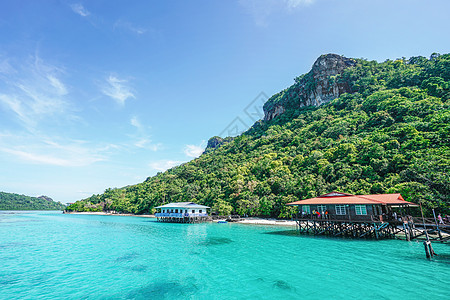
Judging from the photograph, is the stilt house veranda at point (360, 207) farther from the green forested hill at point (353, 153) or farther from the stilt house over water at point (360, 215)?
the green forested hill at point (353, 153)

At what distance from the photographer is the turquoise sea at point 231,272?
1229 cm

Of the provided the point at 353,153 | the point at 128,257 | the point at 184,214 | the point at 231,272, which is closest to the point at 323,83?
the point at 353,153

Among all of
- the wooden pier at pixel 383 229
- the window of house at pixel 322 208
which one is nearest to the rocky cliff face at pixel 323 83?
the wooden pier at pixel 383 229

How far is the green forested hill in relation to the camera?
35.6m

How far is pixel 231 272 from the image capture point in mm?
15977

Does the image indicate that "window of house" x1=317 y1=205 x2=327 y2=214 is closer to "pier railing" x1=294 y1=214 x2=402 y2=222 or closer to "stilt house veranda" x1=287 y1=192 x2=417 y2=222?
"stilt house veranda" x1=287 y1=192 x2=417 y2=222

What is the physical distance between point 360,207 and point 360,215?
1.02m

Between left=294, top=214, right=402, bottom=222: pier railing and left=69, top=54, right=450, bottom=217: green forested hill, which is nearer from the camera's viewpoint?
left=294, top=214, right=402, bottom=222: pier railing

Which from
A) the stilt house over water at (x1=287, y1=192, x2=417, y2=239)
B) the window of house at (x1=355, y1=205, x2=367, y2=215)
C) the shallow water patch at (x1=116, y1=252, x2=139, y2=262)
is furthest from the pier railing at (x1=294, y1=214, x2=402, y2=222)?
the shallow water patch at (x1=116, y1=252, x2=139, y2=262)

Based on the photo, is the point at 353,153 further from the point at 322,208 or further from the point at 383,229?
the point at 322,208

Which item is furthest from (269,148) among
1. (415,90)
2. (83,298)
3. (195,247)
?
(83,298)

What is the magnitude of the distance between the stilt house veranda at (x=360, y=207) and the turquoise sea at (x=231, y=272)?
3.43 meters

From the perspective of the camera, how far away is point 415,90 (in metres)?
62.2

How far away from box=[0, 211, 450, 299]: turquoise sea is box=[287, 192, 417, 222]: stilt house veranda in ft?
11.2
